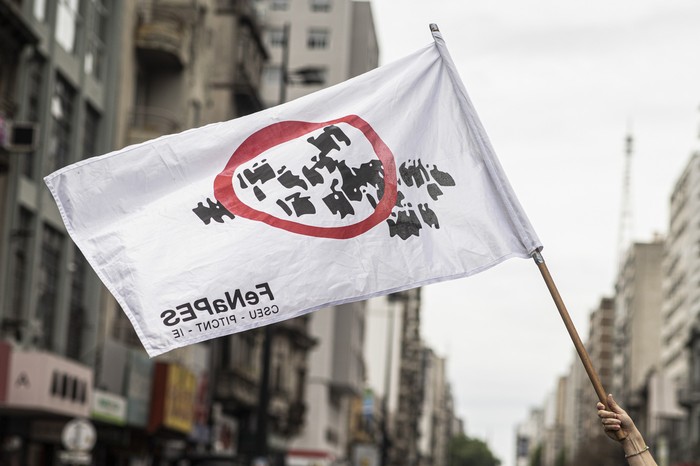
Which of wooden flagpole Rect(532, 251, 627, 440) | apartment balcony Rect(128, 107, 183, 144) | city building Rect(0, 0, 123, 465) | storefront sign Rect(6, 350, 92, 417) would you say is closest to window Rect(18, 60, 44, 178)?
city building Rect(0, 0, 123, 465)

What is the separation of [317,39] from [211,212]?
3075 inches

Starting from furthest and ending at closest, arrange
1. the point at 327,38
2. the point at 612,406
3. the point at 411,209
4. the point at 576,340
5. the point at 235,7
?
the point at 327,38 → the point at 235,7 → the point at 411,209 → the point at 576,340 → the point at 612,406

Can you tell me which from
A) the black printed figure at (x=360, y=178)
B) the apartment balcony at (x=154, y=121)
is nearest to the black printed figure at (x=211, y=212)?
the black printed figure at (x=360, y=178)


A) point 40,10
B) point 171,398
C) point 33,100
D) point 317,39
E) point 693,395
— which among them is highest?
point 317,39

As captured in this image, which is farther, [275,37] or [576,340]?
[275,37]

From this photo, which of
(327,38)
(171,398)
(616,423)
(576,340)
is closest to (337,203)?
(576,340)

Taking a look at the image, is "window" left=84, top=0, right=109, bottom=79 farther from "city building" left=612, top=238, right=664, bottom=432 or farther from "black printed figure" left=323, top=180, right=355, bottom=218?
"city building" left=612, top=238, right=664, bottom=432

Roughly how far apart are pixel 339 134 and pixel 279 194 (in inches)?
19.9

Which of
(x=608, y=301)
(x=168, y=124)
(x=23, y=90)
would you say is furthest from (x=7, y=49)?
(x=608, y=301)

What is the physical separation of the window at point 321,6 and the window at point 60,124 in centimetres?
5198

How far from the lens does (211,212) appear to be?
27.2ft

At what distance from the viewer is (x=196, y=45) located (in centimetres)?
4456

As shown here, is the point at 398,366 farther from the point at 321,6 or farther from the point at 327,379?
the point at 321,6

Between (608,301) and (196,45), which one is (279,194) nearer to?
(196,45)
